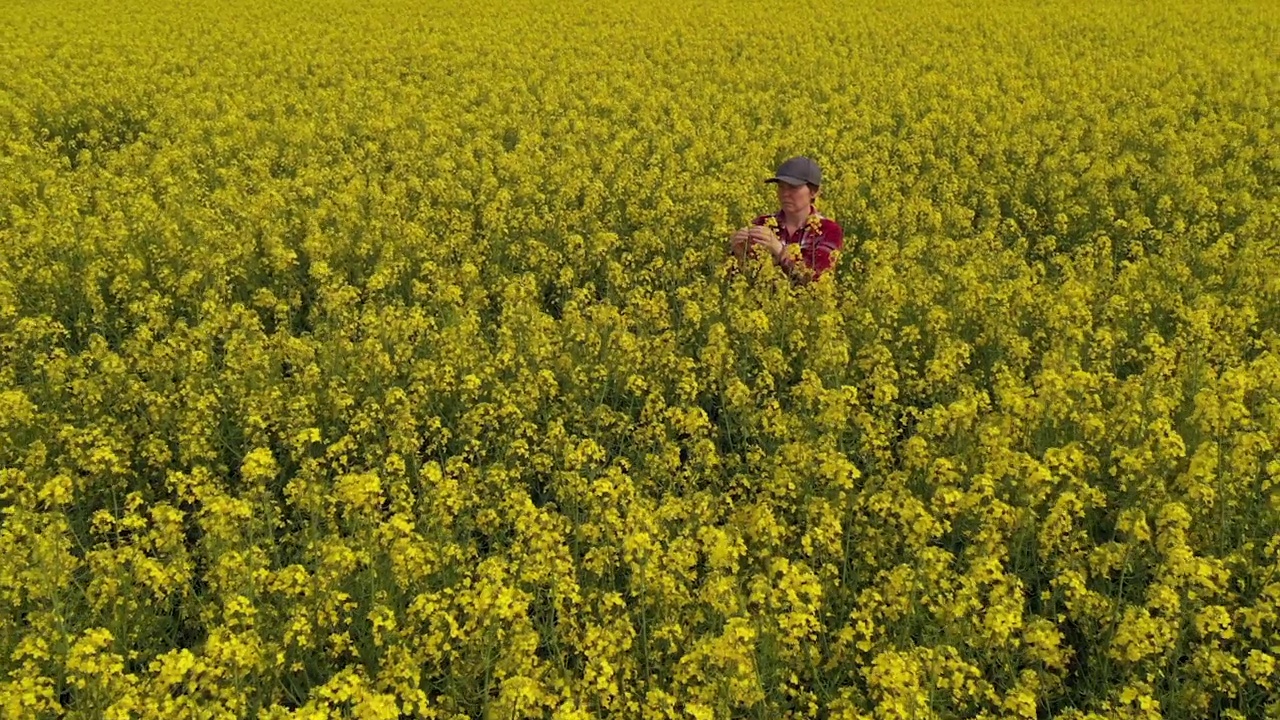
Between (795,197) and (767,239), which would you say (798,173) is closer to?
(795,197)

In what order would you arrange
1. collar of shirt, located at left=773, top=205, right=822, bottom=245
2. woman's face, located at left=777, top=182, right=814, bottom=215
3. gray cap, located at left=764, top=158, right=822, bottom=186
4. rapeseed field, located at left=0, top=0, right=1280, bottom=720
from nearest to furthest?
1. rapeseed field, located at left=0, top=0, right=1280, bottom=720
2. gray cap, located at left=764, top=158, right=822, bottom=186
3. woman's face, located at left=777, top=182, right=814, bottom=215
4. collar of shirt, located at left=773, top=205, right=822, bottom=245

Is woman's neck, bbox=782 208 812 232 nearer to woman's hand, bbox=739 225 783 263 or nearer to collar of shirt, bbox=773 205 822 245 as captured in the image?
collar of shirt, bbox=773 205 822 245

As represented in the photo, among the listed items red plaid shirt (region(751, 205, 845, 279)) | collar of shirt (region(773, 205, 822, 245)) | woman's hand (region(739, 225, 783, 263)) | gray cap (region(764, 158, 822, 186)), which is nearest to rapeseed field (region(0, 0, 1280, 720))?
woman's hand (region(739, 225, 783, 263))

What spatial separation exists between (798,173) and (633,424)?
116 inches

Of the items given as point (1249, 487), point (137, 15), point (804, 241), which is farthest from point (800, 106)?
point (137, 15)

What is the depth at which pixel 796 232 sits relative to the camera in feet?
25.7

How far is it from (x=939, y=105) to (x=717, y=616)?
1193cm

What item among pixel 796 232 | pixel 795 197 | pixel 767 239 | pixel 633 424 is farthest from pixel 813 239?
pixel 633 424

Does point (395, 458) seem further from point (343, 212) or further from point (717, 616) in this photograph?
point (343, 212)

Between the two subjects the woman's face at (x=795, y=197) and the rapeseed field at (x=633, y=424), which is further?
the woman's face at (x=795, y=197)

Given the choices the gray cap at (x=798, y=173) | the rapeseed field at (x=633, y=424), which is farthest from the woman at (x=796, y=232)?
the rapeseed field at (x=633, y=424)

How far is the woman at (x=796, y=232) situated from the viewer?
24.3 feet

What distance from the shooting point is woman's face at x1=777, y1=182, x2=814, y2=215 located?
7.52 meters

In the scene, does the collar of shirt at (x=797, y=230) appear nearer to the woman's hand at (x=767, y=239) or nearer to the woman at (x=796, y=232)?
the woman at (x=796, y=232)
